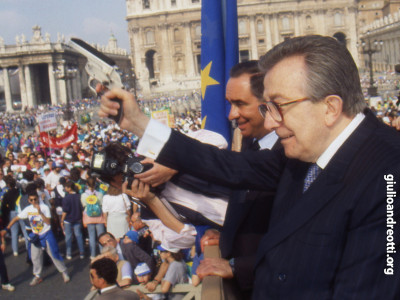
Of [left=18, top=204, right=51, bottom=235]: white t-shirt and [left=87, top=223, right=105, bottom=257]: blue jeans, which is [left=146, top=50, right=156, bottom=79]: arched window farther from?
[left=18, top=204, right=51, bottom=235]: white t-shirt

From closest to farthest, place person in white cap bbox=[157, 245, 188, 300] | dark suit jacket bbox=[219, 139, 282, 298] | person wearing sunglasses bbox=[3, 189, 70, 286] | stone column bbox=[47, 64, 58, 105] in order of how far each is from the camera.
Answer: dark suit jacket bbox=[219, 139, 282, 298] → person in white cap bbox=[157, 245, 188, 300] → person wearing sunglasses bbox=[3, 189, 70, 286] → stone column bbox=[47, 64, 58, 105]

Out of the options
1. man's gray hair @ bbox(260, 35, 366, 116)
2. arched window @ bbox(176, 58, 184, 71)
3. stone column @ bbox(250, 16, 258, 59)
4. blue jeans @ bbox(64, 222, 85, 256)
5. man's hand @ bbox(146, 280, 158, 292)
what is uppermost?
stone column @ bbox(250, 16, 258, 59)

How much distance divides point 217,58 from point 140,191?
2.02m

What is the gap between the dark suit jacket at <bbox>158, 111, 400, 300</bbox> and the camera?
1117 millimetres

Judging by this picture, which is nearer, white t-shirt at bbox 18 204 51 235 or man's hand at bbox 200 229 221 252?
man's hand at bbox 200 229 221 252

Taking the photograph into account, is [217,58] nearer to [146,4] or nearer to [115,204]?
[115,204]

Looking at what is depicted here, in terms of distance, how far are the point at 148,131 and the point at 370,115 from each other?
644 millimetres

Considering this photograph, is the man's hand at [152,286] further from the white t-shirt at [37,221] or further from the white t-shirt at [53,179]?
the white t-shirt at [53,179]

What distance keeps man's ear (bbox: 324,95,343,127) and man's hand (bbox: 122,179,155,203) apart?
804 mm

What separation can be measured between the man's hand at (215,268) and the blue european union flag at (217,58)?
2.01 metres

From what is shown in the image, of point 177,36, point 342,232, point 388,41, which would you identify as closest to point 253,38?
point 177,36

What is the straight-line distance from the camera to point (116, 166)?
1886mm

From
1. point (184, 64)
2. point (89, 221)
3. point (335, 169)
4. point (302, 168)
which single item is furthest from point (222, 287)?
point (184, 64)

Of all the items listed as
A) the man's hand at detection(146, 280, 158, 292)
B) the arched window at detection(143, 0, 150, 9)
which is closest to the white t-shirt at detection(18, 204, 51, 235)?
the man's hand at detection(146, 280, 158, 292)
